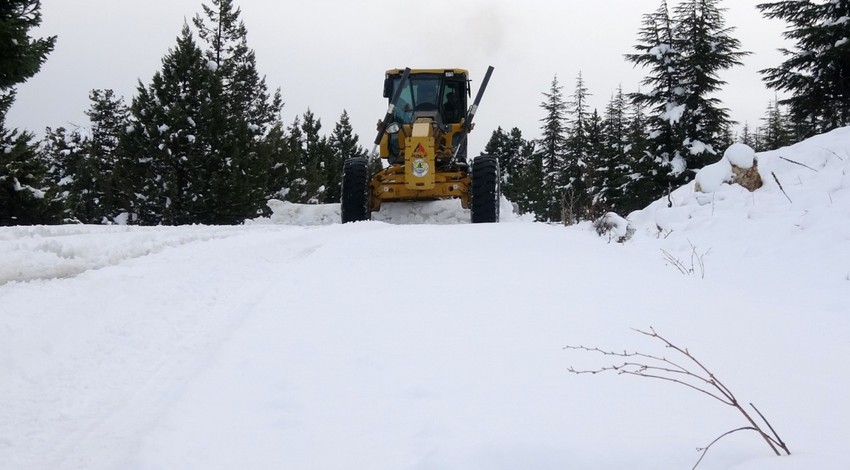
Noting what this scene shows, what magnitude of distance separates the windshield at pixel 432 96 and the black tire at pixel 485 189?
7.13 feet

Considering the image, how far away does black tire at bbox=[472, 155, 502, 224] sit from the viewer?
10.8m

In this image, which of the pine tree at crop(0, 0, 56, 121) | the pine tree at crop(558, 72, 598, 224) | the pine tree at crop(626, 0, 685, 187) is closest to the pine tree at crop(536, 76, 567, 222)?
the pine tree at crop(558, 72, 598, 224)

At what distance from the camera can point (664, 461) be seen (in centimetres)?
161

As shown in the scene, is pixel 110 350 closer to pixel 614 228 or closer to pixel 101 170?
pixel 614 228

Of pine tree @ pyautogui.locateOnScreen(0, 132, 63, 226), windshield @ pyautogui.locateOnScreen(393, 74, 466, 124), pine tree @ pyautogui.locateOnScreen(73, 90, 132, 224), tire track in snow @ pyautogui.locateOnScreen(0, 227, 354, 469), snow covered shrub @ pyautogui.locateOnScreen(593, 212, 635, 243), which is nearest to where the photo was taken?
tire track in snow @ pyautogui.locateOnScreen(0, 227, 354, 469)

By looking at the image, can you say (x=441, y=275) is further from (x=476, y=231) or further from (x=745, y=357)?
(x=476, y=231)

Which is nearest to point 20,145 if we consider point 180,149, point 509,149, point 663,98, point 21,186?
point 21,186

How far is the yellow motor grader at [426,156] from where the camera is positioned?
10.9 m

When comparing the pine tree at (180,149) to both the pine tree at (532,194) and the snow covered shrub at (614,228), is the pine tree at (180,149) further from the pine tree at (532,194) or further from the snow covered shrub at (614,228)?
the pine tree at (532,194)

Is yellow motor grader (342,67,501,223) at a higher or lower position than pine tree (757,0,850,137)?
lower

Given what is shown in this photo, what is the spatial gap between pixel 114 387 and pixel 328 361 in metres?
0.99

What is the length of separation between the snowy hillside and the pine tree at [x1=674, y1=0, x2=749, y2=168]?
60.6ft

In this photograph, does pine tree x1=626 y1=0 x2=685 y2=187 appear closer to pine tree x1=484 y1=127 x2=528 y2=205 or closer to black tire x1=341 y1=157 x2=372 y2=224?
black tire x1=341 y1=157 x2=372 y2=224

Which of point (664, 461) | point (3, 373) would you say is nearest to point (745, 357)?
point (664, 461)
